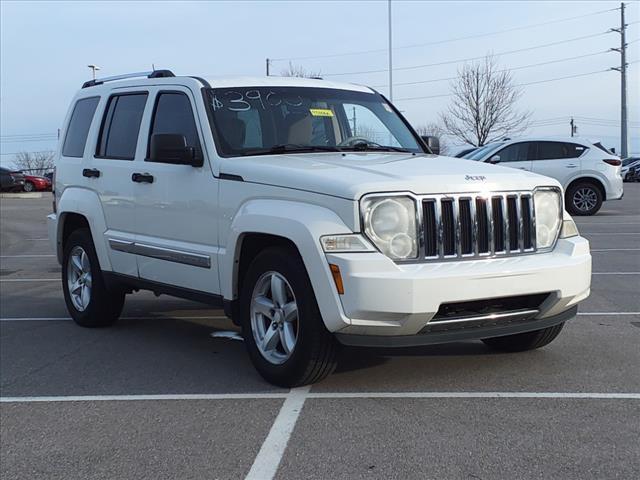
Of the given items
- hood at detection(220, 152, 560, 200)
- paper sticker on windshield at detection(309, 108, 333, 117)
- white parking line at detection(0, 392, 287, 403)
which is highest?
paper sticker on windshield at detection(309, 108, 333, 117)

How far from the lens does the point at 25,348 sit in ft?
21.7

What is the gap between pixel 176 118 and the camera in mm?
6152

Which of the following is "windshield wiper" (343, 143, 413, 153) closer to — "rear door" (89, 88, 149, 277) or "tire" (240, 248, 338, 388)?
"tire" (240, 248, 338, 388)

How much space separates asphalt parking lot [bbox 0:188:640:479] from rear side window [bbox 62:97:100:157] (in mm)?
1773

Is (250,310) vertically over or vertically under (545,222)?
under

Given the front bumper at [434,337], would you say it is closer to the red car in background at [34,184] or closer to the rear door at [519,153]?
the rear door at [519,153]

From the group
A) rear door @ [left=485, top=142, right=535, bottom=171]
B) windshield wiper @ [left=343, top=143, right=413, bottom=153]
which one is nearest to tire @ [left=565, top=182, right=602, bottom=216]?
rear door @ [left=485, top=142, right=535, bottom=171]

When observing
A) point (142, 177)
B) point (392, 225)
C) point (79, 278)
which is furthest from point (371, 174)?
point (79, 278)

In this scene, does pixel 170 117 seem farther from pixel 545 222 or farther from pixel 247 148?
pixel 545 222

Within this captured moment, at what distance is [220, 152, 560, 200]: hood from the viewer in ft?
15.0

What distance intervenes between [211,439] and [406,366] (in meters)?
1.79

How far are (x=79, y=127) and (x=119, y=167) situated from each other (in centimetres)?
132

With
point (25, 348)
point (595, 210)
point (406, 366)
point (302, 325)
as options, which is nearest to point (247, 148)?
point (302, 325)

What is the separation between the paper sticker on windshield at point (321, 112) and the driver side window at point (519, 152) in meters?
12.5
